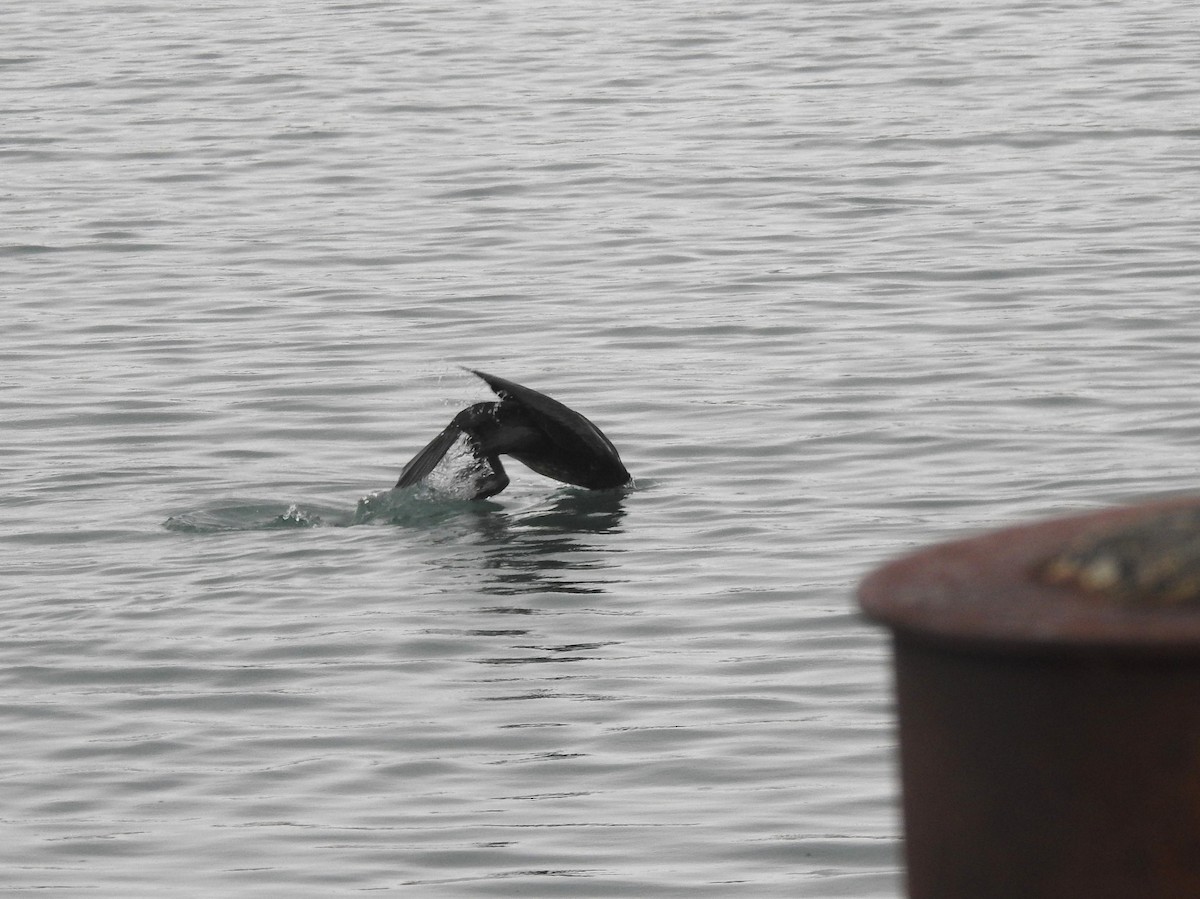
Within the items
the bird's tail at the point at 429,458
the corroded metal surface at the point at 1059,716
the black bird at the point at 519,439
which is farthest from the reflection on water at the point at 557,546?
the corroded metal surface at the point at 1059,716

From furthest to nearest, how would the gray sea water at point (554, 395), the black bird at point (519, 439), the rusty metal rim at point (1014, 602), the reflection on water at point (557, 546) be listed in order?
the black bird at point (519, 439)
the reflection on water at point (557, 546)
the gray sea water at point (554, 395)
the rusty metal rim at point (1014, 602)

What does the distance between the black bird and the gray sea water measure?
0.53ft

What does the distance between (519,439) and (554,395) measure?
2.83 m

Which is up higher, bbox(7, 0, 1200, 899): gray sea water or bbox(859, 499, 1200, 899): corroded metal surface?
bbox(859, 499, 1200, 899): corroded metal surface

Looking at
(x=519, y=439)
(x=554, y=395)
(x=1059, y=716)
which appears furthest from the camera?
(x=554, y=395)

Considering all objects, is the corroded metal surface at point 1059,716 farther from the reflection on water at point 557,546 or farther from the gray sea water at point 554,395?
the reflection on water at point 557,546

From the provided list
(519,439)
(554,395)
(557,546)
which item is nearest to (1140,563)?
(557,546)

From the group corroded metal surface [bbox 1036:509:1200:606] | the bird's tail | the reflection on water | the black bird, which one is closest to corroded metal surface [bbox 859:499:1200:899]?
corroded metal surface [bbox 1036:509:1200:606]

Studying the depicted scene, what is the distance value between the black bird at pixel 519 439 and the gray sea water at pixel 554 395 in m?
0.16

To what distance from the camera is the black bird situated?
10.2 m

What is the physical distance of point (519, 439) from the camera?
1022cm

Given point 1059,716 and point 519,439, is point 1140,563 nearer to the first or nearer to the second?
point 1059,716

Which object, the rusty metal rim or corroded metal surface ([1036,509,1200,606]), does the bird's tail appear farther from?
corroded metal surface ([1036,509,1200,606])

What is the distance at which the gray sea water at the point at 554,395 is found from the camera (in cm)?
672
